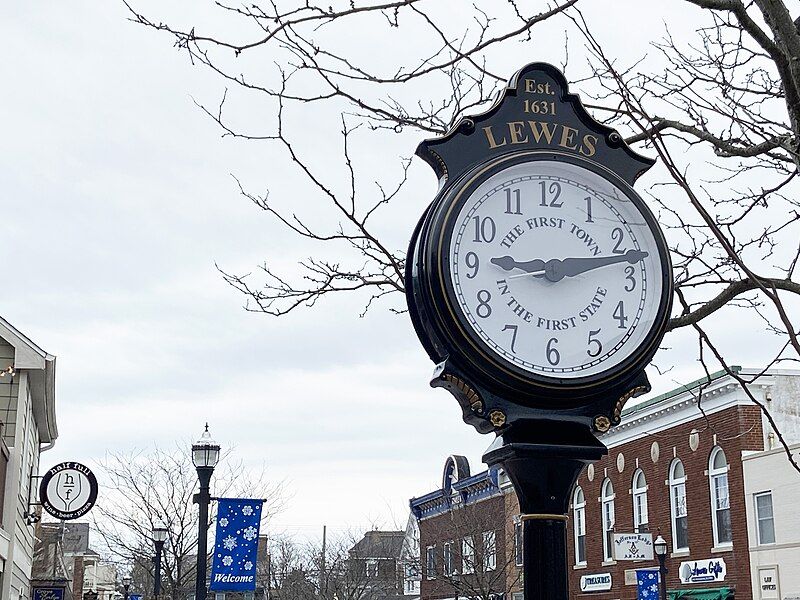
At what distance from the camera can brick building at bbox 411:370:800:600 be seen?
21953 millimetres

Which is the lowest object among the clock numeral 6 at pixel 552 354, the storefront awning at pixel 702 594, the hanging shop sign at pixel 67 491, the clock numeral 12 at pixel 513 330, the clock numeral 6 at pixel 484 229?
the storefront awning at pixel 702 594

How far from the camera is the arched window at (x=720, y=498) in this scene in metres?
23.4

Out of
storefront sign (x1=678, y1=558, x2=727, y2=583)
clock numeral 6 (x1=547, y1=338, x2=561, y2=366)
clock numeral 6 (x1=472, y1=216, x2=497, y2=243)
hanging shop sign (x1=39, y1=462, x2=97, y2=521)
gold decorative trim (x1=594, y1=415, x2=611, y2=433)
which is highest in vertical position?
hanging shop sign (x1=39, y1=462, x2=97, y2=521)

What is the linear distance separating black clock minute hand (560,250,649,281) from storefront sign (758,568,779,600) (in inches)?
814

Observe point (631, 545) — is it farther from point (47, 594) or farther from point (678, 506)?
point (47, 594)

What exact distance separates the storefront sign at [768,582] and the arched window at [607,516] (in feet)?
22.5

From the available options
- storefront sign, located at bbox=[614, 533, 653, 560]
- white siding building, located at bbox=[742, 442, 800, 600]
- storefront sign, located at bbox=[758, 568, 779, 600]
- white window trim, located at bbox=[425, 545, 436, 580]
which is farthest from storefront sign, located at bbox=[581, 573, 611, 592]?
white window trim, located at bbox=[425, 545, 436, 580]

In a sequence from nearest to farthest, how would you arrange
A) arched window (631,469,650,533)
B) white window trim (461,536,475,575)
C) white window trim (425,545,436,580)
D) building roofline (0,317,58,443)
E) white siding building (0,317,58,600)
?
white siding building (0,317,58,600) → building roofline (0,317,58,443) → arched window (631,469,650,533) → white window trim (461,536,475,575) → white window trim (425,545,436,580)

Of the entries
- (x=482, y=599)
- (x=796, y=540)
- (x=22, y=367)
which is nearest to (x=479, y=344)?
(x=22, y=367)

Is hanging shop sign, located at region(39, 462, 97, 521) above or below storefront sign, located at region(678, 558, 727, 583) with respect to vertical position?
above

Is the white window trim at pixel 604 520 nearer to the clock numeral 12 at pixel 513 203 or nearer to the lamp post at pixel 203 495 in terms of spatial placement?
the lamp post at pixel 203 495

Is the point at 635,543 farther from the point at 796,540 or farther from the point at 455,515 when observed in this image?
the point at 455,515

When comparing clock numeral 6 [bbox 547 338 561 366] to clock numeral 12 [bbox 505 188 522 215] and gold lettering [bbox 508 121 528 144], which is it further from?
gold lettering [bbox 508 121 528 144]

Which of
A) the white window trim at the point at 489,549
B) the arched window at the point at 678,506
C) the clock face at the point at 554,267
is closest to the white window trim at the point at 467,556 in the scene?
the white window trim at the point at 489,549
